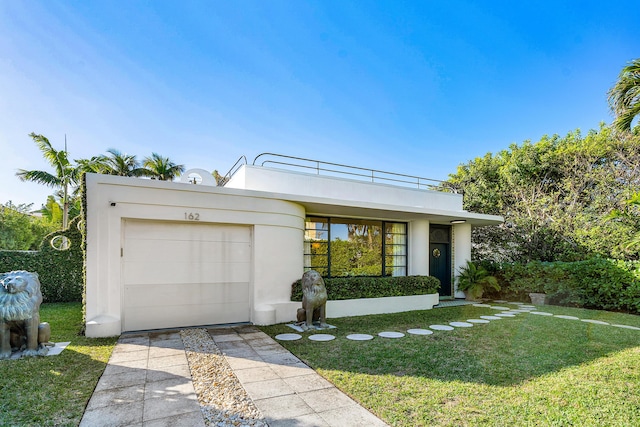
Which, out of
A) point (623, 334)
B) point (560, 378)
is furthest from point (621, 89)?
point (560, 378)

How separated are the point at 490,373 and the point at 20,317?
22.9 feet

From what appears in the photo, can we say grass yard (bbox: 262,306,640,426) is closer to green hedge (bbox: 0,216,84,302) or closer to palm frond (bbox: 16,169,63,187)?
green hedge (bbox: 0,216,84,302)

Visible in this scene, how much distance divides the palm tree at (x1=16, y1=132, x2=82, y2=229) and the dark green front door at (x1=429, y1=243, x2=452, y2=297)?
17.5 meters

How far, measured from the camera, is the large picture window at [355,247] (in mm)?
10102

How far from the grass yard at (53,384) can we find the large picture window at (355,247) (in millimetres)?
5733

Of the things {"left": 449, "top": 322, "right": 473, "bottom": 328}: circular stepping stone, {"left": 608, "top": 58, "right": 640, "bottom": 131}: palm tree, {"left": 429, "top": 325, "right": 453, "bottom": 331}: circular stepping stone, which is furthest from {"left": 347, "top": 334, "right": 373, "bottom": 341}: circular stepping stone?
{"left": 608, "top": 58, "right": 640, "bottom": 131}: palm tree

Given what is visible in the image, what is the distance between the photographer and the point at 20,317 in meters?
4.84

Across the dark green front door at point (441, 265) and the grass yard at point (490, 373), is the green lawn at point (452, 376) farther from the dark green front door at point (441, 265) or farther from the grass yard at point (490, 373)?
the dark green front door at point (441, 265)

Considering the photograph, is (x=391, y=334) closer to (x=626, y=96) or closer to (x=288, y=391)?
(x=288, y=391)

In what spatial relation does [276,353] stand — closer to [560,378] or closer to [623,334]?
[560,378]

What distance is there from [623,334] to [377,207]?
612cm

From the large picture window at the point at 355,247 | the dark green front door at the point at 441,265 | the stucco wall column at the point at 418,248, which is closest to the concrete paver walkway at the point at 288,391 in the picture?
the large picture window at the point at 355,247

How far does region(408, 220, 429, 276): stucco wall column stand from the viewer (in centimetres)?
1135

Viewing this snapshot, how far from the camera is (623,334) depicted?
6828 millimetres
